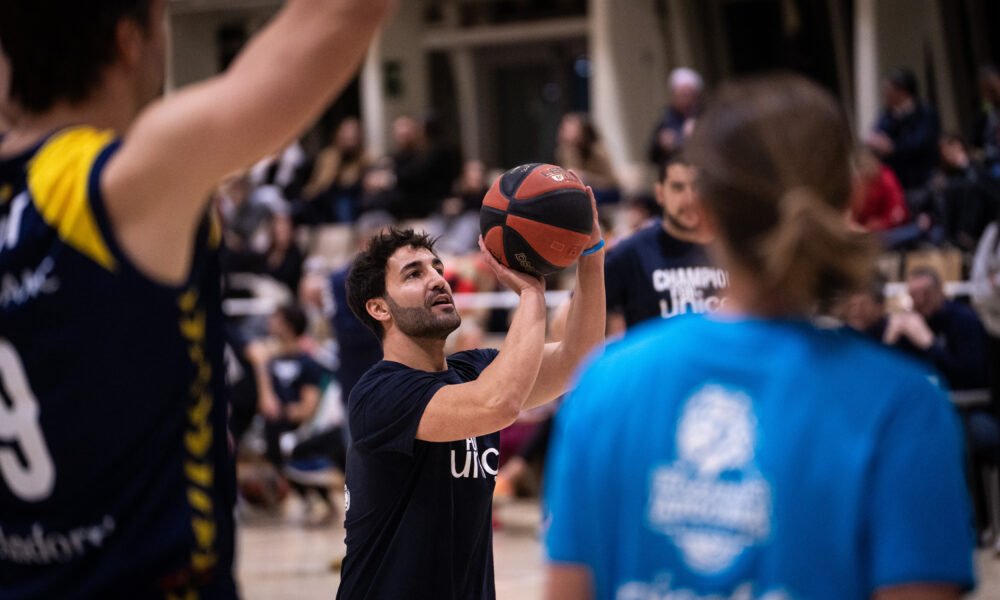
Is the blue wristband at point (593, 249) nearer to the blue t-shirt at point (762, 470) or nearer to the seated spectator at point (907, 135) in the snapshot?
the blue t-shirt at point (762, 470)

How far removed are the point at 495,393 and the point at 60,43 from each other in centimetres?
184

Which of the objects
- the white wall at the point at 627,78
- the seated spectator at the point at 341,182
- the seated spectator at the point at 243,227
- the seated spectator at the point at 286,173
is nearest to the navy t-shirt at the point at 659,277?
the white wall at the point at 627,78

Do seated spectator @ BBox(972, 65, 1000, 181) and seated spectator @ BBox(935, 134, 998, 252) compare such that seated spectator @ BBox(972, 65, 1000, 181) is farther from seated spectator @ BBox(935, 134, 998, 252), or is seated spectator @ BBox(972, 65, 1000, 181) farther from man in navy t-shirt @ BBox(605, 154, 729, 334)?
man in navy t-shirt @ BBox(605, 154, 729, 334)

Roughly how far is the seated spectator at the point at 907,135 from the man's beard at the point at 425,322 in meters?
8.49

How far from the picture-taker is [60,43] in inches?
74.3

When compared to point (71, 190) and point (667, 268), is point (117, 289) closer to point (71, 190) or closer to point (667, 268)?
point (71, 190)

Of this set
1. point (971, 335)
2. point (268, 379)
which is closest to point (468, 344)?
point (268, 379)

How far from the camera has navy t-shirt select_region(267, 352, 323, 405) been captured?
11320mm

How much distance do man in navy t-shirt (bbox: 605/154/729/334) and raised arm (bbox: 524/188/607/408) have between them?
2.04 meters

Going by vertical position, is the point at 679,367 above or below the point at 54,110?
below

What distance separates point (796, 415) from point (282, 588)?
271 inches

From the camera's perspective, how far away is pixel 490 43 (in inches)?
694

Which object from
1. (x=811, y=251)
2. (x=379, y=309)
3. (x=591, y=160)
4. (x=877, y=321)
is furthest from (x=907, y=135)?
(x=811, y=251)

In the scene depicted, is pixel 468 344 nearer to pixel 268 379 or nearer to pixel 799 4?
pixel 268 379
